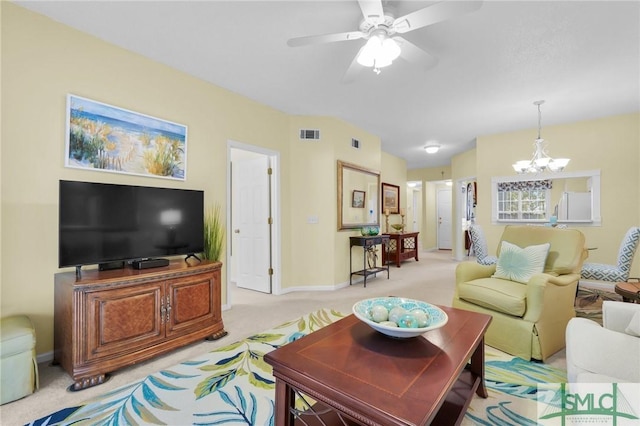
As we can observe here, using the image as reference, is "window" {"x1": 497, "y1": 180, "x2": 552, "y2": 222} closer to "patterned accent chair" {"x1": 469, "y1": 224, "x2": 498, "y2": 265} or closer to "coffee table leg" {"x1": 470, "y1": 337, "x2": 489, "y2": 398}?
"patterned accent chair" {"x1": 469, "y1": 224, "x2": 498, "y2": 265}

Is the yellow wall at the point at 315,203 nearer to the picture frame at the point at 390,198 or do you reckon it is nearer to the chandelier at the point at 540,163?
the picture frame at the point at 390,198

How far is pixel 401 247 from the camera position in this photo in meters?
6.88

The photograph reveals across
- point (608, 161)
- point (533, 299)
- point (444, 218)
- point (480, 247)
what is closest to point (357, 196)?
Result: point (480, 247)

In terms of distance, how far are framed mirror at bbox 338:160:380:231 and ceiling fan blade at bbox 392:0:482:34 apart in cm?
287

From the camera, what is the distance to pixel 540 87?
351 centimetres

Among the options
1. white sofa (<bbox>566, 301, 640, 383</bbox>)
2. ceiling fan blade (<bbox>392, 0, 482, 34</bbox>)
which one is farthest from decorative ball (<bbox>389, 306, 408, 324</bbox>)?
ceiling fan blade (<bbox>392, 0, 482, 34</bbox>)

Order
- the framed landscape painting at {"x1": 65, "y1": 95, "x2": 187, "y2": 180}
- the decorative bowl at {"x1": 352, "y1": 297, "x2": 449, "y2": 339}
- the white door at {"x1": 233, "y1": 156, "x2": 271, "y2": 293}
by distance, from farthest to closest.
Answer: the white door at {"x1": 233, "y1": 156, "x2": 271, "y2": 293}, the framed landscape painting at {"x1": 65, "y1": 95, "x2": 187, "y2": 180}, the decorative bowl at {"x1": 352, "y1": 297, "x2": 449, "y2": 339}

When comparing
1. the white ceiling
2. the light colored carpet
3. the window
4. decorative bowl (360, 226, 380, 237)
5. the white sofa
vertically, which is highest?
the white ceiling

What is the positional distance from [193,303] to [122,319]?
0.55m

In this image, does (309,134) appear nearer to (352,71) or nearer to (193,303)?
(352,71)

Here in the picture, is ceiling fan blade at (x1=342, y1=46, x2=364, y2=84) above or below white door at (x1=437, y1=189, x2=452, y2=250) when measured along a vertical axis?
above

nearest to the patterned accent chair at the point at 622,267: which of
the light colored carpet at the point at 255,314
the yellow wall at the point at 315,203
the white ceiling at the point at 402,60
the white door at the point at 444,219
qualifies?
the light colored carpet at the point at 255,314

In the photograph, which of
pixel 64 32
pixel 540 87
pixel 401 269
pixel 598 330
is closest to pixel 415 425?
pixel 598 330

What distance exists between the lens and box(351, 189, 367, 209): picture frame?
5062mm
